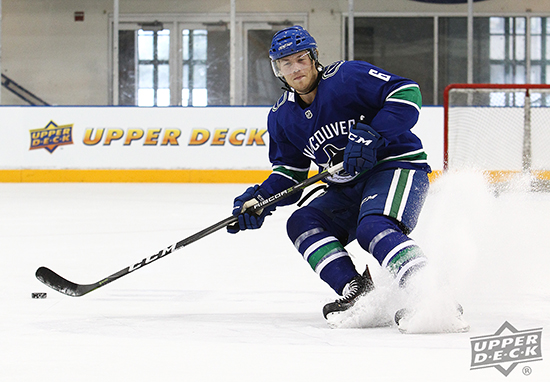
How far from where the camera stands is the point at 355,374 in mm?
1527

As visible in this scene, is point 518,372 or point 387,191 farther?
point 387,191

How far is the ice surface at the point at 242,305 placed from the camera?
5.23 ft

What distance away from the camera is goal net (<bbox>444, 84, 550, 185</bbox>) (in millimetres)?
6844

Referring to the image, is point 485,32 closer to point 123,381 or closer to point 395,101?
point 395,101

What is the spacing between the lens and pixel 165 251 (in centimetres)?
236

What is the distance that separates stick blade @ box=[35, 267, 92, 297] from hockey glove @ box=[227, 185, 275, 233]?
0.56 m

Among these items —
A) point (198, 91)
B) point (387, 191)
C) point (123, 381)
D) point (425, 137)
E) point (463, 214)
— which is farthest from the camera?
point (198, 91)

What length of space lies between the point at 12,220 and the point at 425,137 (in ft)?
14.6

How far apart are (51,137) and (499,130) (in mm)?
4611

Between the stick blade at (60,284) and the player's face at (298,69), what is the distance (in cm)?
97

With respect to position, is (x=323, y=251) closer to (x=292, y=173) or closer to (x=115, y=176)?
(x=292, y=173)

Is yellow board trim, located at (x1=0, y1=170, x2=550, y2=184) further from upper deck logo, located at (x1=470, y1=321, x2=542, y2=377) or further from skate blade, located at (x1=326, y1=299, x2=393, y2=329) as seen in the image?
upper deck logo, located at (x1=470, y1=321, x2=542, y2=377)

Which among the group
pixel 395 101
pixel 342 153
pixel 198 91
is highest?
pixel 198 91

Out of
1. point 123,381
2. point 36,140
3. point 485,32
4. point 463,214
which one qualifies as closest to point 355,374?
point 123,381
